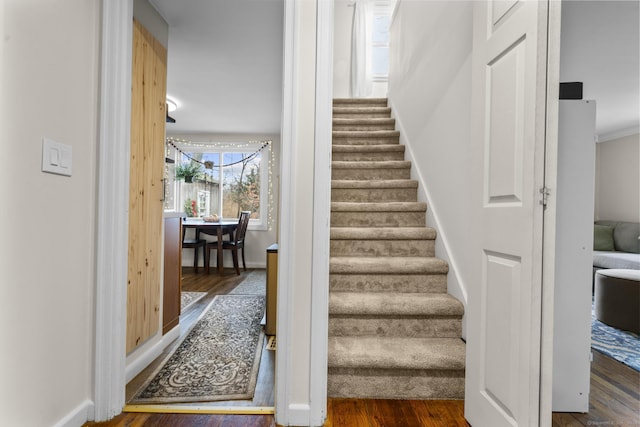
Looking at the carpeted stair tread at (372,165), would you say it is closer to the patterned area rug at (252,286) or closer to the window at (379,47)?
the patterned area rug at (252,286)

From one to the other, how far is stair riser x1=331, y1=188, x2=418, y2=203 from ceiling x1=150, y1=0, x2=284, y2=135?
1.37 metres

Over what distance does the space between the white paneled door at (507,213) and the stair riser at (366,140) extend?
1993mm

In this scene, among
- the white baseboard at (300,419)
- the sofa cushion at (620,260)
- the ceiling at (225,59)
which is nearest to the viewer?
the white baseboard at (300,419)

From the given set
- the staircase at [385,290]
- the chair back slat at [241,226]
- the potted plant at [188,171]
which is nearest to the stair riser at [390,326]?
the staircase at [385,290]

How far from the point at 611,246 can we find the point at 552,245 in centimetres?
98

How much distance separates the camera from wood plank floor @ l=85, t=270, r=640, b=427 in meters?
1.47

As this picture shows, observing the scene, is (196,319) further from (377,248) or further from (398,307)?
(398,307)

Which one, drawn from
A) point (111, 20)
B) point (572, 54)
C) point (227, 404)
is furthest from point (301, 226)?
point (572, 54)

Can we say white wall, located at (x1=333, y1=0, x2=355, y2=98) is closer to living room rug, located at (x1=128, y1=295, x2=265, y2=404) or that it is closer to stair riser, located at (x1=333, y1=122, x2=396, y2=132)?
stair riser, located at (x1=333, y1=122, x2=396, y2=132)

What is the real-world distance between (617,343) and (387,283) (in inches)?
56.3

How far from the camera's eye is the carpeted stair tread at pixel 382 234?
95.3 inches

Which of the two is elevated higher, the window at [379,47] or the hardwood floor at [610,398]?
the window at [379,47]

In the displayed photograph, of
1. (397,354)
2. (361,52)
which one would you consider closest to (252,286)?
(397,354)

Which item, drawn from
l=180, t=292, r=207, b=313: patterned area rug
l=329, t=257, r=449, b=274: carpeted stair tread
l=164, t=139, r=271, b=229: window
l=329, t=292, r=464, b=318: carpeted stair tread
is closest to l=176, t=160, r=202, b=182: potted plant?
l=164, t=139, r=271, b=229: window
